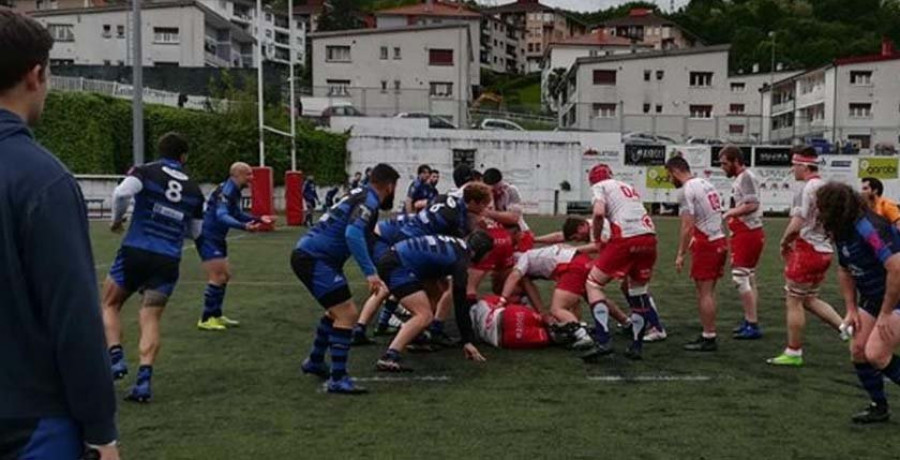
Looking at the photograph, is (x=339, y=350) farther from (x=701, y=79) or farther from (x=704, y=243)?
(x=701, y=79)

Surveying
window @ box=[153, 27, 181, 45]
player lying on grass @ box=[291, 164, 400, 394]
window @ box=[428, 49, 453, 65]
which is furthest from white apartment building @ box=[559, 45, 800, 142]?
player lying on grass @ box=[291, 164, 400, 394]

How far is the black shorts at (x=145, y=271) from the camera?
22.8 ft

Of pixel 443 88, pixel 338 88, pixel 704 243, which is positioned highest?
pixel 443 88

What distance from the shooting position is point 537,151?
43094 mm

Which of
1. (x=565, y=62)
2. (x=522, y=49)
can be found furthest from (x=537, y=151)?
(x=522, y=49)

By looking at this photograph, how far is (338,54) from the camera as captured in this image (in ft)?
212

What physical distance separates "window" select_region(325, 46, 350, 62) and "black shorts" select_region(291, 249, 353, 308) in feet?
194

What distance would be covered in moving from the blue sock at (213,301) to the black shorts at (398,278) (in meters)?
3.16

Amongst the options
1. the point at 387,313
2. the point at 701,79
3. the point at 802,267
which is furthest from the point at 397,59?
the point at 802,267

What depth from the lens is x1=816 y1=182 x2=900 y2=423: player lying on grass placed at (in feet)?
18.9

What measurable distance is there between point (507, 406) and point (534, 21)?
133 metres

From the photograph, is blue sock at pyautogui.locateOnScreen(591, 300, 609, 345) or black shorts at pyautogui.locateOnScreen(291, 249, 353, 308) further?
blue sock at pyautogui.locateOnScreen(591, 300, 609, 345)

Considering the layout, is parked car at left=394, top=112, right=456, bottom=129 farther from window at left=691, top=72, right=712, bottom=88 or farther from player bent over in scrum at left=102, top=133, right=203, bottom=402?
player bent over in scrum at left=102, top=133, right=203, bottom=402

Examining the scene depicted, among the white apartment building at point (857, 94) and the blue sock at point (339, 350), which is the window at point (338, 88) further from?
the blue sock at point (339, 350)
